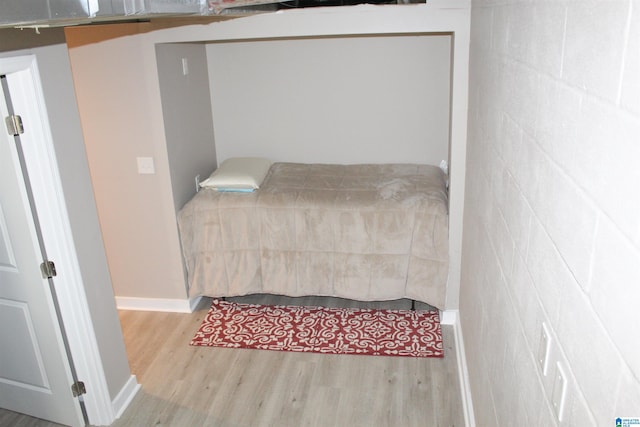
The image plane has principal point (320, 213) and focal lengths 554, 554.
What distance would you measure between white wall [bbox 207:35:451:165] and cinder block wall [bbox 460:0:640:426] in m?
1.94

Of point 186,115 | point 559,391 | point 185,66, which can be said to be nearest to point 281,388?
point 186,115

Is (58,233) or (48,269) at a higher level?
(58,233)

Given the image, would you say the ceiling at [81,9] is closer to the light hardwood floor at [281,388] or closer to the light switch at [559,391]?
the light switch at [559,391]

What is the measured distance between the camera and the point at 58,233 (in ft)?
8.52

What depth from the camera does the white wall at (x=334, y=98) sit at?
4176 millimetres

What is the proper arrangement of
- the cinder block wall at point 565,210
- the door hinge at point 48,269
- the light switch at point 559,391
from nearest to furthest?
1. the cinder block wall at point 565,210
2. the light switch at point 559,391
3. the door hinge at point 48,269

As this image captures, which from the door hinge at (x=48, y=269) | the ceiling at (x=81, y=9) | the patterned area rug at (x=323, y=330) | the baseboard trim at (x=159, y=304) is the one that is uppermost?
the ceiling at (x=81, y=9)

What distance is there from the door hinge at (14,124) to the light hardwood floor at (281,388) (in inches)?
61.5

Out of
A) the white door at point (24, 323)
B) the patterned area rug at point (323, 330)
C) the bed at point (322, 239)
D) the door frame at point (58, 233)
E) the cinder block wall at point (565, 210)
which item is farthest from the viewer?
the bed at point (322, 239)

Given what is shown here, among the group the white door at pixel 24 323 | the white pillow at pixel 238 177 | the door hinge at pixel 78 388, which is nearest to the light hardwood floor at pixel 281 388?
the white door at pixel 24 323

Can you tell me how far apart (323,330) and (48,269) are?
1760 millimetres

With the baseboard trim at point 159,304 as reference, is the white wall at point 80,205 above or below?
above

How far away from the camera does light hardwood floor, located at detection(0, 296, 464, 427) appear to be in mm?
2941

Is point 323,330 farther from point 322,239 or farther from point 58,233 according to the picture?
point 58,233
